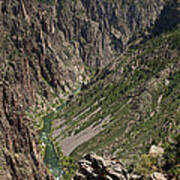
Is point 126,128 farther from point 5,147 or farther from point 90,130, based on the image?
point 5,147

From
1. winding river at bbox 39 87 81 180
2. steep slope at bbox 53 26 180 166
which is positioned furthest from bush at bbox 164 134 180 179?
winding river at bbox 39 87 81 180

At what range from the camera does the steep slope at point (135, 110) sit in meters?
135

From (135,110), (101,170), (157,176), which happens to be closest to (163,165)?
(157,176)

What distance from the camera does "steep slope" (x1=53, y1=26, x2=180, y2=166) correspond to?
135m

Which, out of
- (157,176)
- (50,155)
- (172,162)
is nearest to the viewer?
(157,176)

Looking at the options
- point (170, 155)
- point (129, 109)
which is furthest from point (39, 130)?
point (170, 155)

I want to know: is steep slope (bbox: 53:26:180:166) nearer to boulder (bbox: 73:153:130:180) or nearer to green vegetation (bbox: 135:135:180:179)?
green vegetation (bbox: 135:135:180:179)

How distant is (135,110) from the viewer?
161 m

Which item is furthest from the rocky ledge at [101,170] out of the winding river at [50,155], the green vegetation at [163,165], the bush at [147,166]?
the winding river at [50,155]

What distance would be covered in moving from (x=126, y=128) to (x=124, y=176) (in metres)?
108

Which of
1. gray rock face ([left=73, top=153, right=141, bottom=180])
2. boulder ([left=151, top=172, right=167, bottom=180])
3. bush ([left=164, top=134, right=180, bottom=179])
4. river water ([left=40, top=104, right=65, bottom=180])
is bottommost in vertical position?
boulder ([left=151, top=172, right=167, bottom=180])

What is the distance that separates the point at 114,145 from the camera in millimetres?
139750

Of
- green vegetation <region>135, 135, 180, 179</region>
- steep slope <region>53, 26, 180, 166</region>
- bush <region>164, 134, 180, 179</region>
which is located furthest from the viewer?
steep slope <region>53, 26, 180, 166</region>

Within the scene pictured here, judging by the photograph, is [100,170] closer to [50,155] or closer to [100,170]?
[100,170]
